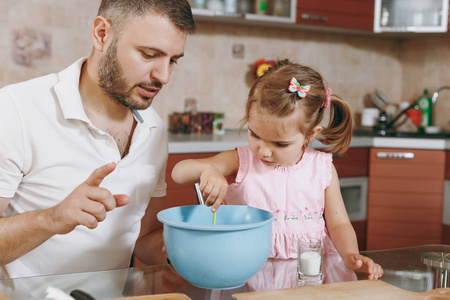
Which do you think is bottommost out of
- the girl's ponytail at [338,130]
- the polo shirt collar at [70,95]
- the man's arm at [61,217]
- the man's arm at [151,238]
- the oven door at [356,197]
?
the oven door at [356,197]

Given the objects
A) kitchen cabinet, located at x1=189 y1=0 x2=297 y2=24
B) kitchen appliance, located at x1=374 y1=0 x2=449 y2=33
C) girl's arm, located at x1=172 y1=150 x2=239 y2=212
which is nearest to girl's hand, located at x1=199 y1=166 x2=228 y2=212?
girl's arm, located at x1=172 y1=150 x2=239 y2=212

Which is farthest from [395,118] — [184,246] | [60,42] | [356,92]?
[184,246]

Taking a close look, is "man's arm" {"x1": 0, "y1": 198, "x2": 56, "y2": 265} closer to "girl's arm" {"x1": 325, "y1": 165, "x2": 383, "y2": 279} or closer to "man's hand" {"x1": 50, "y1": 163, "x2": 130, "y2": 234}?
"man's hand" {"x1": 50, "y1": 163, "x2": 130, "y2": 234}

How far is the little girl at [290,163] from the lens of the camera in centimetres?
134

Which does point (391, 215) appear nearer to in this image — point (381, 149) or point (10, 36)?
point (381, 149)

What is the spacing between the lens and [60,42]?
2.90m

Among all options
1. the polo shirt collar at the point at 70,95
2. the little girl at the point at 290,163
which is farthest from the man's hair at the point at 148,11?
the little girl at the point at 290,163

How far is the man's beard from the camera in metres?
1.36

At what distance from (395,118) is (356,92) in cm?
41

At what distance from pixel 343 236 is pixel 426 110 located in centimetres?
272

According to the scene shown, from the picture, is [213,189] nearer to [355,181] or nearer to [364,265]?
[364,265]

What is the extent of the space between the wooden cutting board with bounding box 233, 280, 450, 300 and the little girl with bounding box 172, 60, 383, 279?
0.29 meters

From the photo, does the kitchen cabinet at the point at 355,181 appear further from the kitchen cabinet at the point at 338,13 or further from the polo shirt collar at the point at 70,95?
the polo shirt collar at the point at 70,95

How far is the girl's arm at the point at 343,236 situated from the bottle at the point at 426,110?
2503 mm
